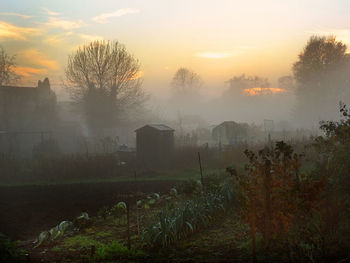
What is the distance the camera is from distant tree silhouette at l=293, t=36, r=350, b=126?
4472 centimetres

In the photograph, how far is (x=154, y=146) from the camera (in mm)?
19391

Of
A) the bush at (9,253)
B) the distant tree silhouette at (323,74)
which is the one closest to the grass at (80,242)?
the bush at (9,253)

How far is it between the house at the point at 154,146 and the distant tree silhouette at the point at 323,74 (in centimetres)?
3275

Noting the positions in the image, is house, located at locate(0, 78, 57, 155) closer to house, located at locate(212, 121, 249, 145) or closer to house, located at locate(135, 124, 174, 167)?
house, located at locate(135, 124, 174, 167)

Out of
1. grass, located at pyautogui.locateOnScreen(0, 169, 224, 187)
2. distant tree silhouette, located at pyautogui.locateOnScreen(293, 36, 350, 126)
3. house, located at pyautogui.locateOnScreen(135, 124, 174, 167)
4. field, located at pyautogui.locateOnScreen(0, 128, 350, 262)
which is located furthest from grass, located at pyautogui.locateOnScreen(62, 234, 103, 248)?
distant tree silhouette, located at pyautogui.locateOnScreen(293, 36, 350, 126)

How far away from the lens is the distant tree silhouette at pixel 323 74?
44.7 m

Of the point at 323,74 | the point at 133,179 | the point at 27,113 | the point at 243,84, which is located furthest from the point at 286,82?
the point at 133,179

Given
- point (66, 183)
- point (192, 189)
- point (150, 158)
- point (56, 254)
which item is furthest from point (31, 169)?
point (56, 254)

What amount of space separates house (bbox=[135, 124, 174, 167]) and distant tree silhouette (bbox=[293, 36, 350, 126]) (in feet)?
107

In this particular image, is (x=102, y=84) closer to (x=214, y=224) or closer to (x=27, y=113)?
(x=27, y=113)

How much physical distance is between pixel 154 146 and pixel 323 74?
34.5 meters

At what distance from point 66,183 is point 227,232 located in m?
10.1

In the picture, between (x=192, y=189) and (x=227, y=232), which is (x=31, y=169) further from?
(x=227, y=232)

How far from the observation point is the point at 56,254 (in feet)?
20.6
